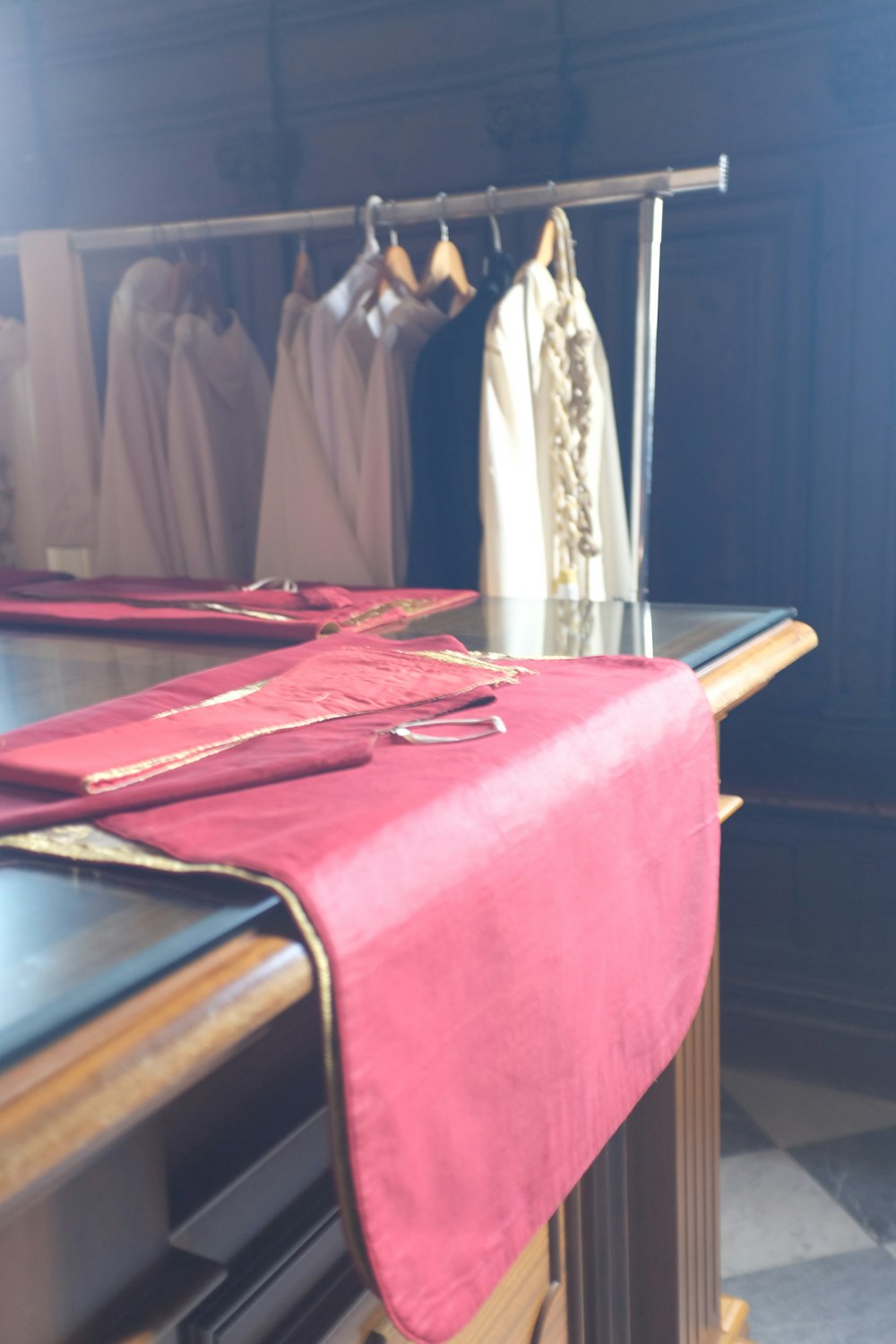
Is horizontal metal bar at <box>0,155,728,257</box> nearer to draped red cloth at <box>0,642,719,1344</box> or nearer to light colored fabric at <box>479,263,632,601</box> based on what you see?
light colored fabric at <box>479,263,632,601</box>

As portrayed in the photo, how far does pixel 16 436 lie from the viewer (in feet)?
7.16

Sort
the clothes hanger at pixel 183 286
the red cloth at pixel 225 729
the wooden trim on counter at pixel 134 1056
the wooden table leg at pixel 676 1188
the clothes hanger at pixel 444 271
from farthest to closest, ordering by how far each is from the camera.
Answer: the clothes hanger at pixel 183 286 < the clothes hanger at pixel 444 271 < the wooden table leg at pixel 676 1188 < the red cloth at pixel 225 729 < the wooden trim on counter at pixel 134 1056

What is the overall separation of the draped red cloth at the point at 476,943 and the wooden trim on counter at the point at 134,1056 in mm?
27

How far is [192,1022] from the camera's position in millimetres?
460

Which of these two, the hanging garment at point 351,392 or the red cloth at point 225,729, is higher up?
the hanging garment at point 351,392

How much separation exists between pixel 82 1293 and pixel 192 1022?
203 millimetres

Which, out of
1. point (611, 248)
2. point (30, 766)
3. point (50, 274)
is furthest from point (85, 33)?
point (30, 766)

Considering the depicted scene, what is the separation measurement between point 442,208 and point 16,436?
90 cm

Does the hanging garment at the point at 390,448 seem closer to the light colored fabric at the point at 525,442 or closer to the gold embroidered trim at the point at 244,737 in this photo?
the light colored fabric at the point at 525,442

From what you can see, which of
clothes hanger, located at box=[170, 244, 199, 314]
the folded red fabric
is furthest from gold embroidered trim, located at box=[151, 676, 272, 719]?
clothes hanger, located at box=[170, 244, 199, 314]

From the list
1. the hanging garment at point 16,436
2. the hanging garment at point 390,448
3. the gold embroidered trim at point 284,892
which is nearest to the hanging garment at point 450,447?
the hanging garment at point 390,448

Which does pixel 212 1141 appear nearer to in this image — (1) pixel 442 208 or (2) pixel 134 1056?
(2) pixel 134 1056

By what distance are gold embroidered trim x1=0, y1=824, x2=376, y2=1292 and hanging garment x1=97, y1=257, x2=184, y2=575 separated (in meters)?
1.48

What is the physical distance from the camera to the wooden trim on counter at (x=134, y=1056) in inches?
15.3
